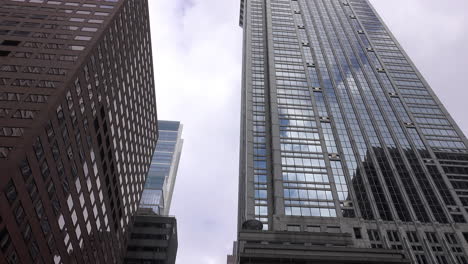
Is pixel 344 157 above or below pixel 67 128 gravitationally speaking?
above

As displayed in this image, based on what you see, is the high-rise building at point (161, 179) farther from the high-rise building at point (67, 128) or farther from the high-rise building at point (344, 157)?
the high-rise building at point (67, 128)

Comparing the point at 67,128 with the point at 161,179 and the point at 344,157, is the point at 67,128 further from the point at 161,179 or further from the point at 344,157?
the point at 161,179

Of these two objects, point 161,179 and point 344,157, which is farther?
point 161,179

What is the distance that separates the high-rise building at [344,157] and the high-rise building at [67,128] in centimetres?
2594

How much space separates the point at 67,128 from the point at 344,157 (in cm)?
6249

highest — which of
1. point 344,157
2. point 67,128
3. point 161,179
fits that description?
point 161,179

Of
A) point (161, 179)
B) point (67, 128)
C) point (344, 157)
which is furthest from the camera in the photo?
point (161, 179)

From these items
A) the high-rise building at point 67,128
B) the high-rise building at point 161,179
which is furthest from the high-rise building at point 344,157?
the high-rise building at point 161,179

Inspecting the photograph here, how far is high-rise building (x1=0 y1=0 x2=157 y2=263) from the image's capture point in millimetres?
43175

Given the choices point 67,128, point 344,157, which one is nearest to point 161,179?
point 344,157

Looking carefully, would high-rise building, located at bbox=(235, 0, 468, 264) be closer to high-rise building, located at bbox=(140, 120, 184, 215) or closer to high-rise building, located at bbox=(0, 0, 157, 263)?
high-rise building, located at bbox=(0, 0, 157, 263)

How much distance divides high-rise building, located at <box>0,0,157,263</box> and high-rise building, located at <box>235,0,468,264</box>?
25938 mm

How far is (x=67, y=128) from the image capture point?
51812 mm

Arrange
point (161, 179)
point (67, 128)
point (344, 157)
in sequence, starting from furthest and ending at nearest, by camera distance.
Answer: point (161, 179) → point (344, 157) → point (67, 128)
